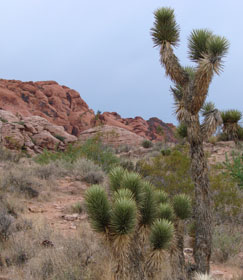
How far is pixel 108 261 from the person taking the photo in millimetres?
4340

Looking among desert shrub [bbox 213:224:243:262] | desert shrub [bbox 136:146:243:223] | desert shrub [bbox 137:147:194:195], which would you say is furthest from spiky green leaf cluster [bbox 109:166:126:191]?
desert shrub [bbox 137:147:194:195]

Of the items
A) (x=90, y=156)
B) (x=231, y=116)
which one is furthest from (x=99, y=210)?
(x=90, y=156)

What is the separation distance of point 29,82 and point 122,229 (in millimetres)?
58368

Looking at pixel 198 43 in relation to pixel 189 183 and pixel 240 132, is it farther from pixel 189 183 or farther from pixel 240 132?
pixel 189 183

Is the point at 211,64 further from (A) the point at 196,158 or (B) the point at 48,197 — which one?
(B) the point at 48,197

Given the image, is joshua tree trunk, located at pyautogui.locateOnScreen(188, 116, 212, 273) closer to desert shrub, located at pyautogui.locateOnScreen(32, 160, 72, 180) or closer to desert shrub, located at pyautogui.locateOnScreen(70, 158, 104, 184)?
desert shrub, located at pyautogui.locateOnScreen(70, 158, 104, 184)

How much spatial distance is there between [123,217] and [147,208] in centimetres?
71

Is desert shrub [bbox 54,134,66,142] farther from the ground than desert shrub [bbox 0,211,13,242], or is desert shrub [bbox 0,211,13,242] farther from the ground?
desert shrub [bbox 54,134,66,142]

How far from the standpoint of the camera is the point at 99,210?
4.08m

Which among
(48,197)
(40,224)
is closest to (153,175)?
(48,197)

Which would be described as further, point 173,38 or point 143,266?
point 173,38

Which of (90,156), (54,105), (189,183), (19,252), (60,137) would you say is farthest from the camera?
(54,105)

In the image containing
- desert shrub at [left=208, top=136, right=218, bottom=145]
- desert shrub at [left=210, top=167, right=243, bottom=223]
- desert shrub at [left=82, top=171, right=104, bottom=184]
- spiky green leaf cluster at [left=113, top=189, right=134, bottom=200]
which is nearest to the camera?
spiky green leaf cluster at [left=113, top=189, right=134, bottom=200]

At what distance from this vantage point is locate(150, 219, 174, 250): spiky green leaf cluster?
4.07m
